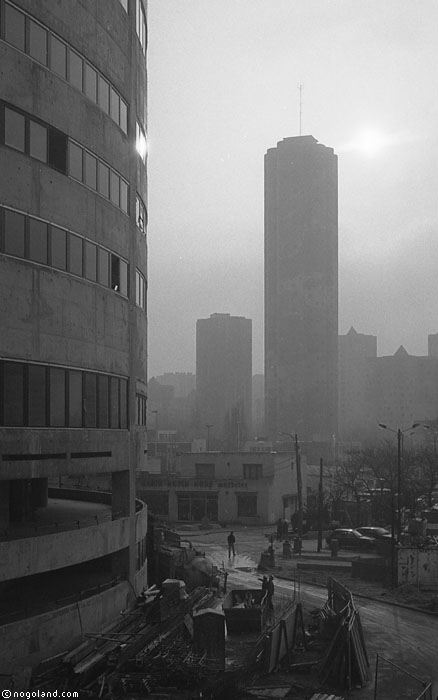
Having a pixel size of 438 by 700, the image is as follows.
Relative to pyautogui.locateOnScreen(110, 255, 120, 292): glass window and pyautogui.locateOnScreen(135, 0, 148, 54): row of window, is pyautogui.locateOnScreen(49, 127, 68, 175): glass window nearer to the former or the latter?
pyautogui.locateOnScreen(110, 255, 120, 292): glass window

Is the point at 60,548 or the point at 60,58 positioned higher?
the point at 60,58

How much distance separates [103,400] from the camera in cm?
2812

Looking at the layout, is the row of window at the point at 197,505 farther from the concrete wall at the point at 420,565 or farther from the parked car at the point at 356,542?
the concrete wall at the point at 420,565

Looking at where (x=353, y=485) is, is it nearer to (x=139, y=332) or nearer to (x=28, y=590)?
(x=139, y=332)

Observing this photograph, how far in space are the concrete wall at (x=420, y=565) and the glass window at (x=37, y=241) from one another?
22.5 m

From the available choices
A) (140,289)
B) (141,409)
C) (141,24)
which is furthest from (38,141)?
(141,409)

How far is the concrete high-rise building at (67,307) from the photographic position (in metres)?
23.7

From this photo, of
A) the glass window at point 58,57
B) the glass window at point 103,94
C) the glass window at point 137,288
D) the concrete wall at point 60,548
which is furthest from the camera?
the glass window at point 137,288

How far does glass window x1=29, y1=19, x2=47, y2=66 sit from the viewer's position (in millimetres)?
24950

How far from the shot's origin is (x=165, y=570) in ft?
126

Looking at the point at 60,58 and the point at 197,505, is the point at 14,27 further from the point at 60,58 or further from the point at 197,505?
the point at 197,505

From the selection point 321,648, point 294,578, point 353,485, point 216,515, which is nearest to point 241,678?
point 321,648

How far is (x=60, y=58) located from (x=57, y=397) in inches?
407

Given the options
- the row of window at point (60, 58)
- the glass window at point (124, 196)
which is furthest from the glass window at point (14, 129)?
the glass window at point (124, 196)
